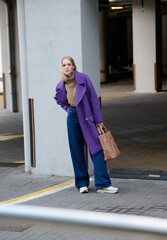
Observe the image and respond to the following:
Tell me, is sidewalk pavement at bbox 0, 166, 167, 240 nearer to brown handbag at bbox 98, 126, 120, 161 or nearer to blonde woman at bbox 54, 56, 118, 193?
blonde woman at bbox 54, 56, 118, 193

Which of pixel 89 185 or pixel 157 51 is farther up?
pixel 157 51

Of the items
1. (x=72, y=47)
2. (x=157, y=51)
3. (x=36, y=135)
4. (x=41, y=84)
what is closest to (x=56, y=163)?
(x=36, y=135)

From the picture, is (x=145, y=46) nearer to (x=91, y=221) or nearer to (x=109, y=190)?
(x=109, y=190)

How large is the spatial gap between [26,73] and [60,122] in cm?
92

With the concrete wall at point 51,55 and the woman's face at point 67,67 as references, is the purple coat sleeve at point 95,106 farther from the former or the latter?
the concrete wall at point 51,55

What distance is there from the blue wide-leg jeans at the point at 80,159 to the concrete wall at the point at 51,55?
37.0 inches

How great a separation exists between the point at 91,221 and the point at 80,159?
16.4ft

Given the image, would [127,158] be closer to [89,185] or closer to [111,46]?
[89,185]

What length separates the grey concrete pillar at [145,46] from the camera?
22.3 m

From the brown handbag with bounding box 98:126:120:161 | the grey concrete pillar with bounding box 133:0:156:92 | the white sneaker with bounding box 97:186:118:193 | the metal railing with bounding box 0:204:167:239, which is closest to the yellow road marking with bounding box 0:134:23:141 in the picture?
Answer: the white sneaker with bounding box 97:186:118:193

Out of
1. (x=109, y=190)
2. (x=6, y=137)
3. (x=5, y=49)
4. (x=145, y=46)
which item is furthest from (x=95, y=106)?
(x=145, y=46)

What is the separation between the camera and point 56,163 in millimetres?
7613

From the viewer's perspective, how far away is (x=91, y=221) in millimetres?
1542

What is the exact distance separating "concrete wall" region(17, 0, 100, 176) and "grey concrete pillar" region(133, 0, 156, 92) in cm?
1517
